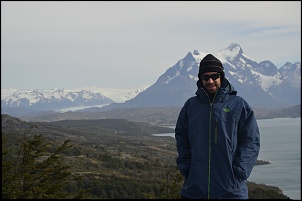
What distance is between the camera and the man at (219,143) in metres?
3.94

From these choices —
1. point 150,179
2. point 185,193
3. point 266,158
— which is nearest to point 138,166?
point 150,179

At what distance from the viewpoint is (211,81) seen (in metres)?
4.14

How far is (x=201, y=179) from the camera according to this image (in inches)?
157

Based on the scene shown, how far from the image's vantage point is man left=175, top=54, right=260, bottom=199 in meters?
3.94

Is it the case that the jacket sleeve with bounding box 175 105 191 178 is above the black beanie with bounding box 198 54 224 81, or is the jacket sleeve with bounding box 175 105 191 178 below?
below

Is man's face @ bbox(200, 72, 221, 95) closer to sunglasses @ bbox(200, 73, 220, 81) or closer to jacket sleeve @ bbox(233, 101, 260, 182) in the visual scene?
sunglasses @ bbox(200, 73, 220, 81)

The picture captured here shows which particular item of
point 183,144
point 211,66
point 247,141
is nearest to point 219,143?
point 247,141

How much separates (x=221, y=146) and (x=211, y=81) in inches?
26.3

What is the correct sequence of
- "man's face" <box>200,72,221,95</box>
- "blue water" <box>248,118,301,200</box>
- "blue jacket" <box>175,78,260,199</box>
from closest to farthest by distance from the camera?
"blue jacket" <box>175,78,260,199</box>
"man's face" <box>200,72,221,95</box>
"blue water" <box>248,118,301,200</box>

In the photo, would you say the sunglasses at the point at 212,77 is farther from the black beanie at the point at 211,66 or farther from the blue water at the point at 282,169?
the blue water at the point at 282,169

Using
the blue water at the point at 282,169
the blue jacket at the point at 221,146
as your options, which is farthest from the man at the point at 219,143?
the blue water at the point at 282,169

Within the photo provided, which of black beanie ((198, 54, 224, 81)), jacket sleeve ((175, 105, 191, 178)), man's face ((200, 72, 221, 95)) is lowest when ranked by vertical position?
Result: jacket sleeve ((175, 105, 191, 178))

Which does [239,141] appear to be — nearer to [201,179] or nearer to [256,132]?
[256,132]

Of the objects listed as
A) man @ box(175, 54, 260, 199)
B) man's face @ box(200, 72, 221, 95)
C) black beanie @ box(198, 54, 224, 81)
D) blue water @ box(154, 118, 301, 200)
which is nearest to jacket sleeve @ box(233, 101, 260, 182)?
man @ box(175, 54, 260, 199)
